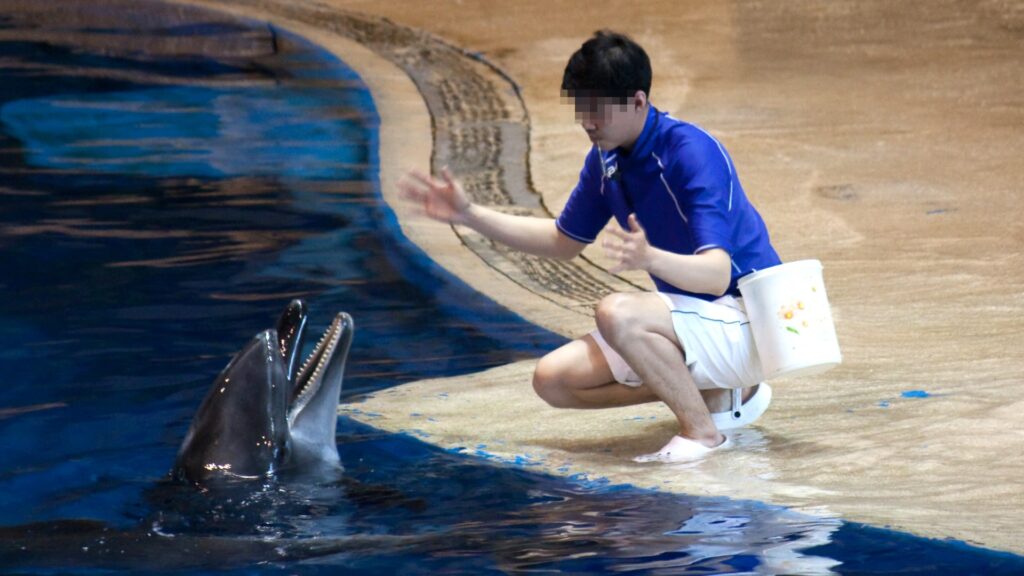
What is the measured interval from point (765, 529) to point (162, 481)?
4.64ft

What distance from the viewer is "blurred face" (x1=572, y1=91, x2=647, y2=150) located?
3.02 meters

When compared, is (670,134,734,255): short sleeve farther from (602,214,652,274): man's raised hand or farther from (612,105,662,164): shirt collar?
(602,214,652,274): man's raised hand

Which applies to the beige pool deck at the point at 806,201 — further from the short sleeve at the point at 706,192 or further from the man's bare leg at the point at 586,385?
the short sleeve at the point at 706,192

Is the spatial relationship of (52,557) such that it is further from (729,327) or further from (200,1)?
(200,1)

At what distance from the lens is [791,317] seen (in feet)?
10.1

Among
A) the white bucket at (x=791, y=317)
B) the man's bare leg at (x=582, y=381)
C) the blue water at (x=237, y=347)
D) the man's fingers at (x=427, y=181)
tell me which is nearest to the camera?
the blue water at (x=237, y=347)


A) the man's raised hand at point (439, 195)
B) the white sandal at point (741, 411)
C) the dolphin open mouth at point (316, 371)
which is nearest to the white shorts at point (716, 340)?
the white sandal at point (741, 411)

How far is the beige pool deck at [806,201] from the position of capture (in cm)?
321

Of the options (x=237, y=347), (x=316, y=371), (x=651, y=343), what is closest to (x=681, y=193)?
(x=651, y=343)

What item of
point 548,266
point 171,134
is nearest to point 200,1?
point 171,134

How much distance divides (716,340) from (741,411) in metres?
0.32

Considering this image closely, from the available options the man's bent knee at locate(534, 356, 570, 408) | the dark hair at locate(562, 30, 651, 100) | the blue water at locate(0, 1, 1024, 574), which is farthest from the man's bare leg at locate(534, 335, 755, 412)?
the dark hair at locate(562, 30, 651, 100)

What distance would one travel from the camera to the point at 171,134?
8.34 metres

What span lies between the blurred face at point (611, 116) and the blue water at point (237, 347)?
2.66ft
